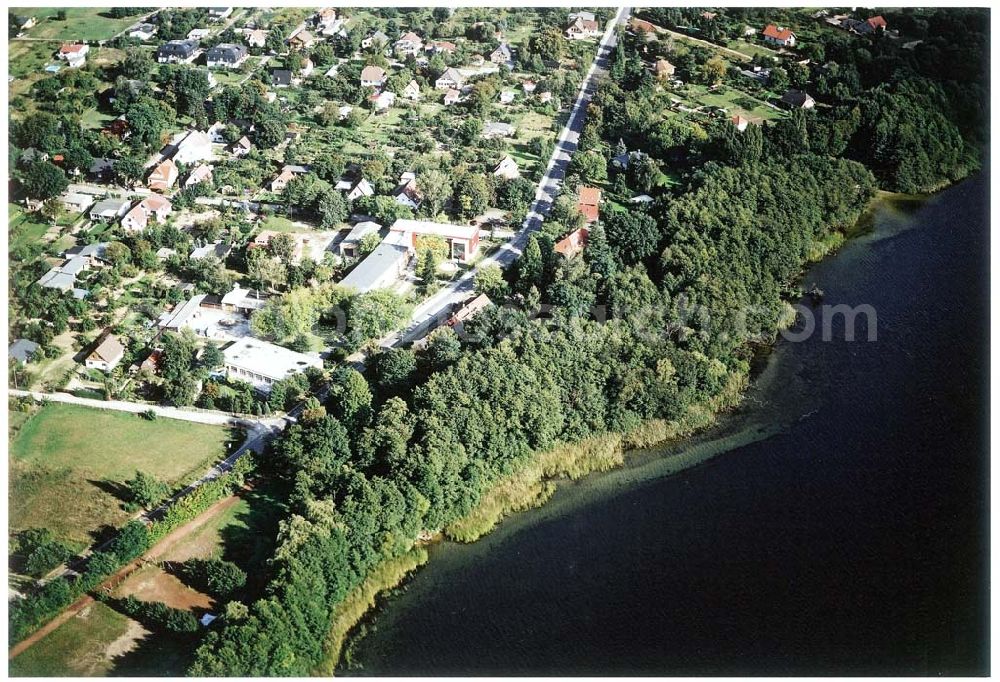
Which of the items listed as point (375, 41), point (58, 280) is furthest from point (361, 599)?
point (375, 41)

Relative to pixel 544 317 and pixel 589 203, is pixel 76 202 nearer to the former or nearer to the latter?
pixel 544 317

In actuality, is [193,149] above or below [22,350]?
above

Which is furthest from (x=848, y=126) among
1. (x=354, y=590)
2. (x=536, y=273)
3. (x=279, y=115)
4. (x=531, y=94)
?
(x=354, y=590)

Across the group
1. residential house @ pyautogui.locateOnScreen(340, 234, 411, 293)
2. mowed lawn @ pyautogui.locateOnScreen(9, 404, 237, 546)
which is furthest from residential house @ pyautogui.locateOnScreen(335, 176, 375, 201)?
mowed lawn @ pyautogui.locateOnScreen(9, 404, 237, 546)

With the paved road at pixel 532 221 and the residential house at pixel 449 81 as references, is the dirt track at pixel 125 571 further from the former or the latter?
the residential house at pixel 449 81

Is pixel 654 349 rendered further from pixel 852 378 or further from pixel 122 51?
pixel 122 51

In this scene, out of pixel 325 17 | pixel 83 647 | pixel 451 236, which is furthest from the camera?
pixel 325 17

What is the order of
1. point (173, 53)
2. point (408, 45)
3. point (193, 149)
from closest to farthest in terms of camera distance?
point (193, 149) < point (173, 53) < point (408, 45)

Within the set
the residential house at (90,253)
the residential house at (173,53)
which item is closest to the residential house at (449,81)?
the residential house at (173,53)
